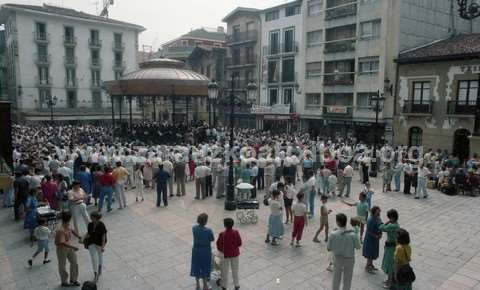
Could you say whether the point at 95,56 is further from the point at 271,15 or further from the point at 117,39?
the point at 271,15

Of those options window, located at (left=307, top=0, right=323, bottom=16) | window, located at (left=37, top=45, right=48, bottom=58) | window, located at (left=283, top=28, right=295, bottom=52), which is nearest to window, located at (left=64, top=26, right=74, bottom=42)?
window, located at (left=37, top=45, right=48, bottom=58)

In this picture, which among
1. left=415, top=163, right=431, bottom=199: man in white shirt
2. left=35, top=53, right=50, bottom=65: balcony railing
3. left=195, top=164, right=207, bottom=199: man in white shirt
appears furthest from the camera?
left=35, top=53, right=50, bottom=65: balcony railing

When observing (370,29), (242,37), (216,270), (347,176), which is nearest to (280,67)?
(242,37)

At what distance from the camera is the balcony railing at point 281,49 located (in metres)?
34.7

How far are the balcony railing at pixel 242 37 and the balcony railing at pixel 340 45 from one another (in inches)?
401

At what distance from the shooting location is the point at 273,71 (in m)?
37.3

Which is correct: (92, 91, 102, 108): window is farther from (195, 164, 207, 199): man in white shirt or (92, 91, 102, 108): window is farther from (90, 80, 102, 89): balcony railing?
(195, 164, 207, 199): man in white shirt

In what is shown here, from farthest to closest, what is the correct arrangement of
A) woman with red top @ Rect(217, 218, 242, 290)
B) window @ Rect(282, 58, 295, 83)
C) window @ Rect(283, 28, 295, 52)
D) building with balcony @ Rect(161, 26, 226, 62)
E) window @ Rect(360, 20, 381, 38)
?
building with balcony @ Rect(161, 26, 226, 62) → window @ Rect(282, 58, 295, 83) → window @ Rect(283, 28, 295, 52) → window @ Rect(360, 20, 381, 38) → woman with red top @ Rect(217, 218, 242, 290)

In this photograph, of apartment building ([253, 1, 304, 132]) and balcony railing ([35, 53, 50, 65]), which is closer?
apartment building ([253, 1, 304, 132])

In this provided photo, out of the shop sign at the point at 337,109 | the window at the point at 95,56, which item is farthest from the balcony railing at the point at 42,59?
the shop sign at the point at 337,109

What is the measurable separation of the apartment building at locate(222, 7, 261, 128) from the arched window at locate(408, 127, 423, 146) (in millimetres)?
18002

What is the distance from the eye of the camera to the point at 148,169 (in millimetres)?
14430

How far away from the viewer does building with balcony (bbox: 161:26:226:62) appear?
56.5 meters

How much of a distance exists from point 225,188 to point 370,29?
2193 centimetres
